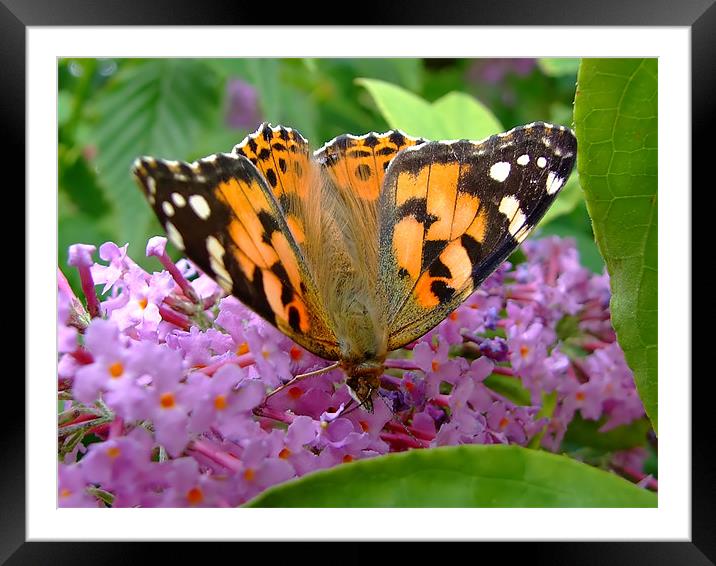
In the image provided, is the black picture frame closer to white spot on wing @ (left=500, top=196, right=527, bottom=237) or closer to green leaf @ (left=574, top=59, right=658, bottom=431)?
green leaf @ (left=574, top=59, right=658, bottom=431)

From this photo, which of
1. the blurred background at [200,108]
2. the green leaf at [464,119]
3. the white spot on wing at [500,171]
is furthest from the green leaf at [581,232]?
the white spot on wing at [500,171]

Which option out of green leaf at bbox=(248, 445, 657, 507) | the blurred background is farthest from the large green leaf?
green leaf at bbox=(248, 445, 657, 507)

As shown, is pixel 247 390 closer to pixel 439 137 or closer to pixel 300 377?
pixel 300 377

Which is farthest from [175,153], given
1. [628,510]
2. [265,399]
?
[628,510]

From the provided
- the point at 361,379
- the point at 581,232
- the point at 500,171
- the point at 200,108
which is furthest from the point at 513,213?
the point at 200,108
